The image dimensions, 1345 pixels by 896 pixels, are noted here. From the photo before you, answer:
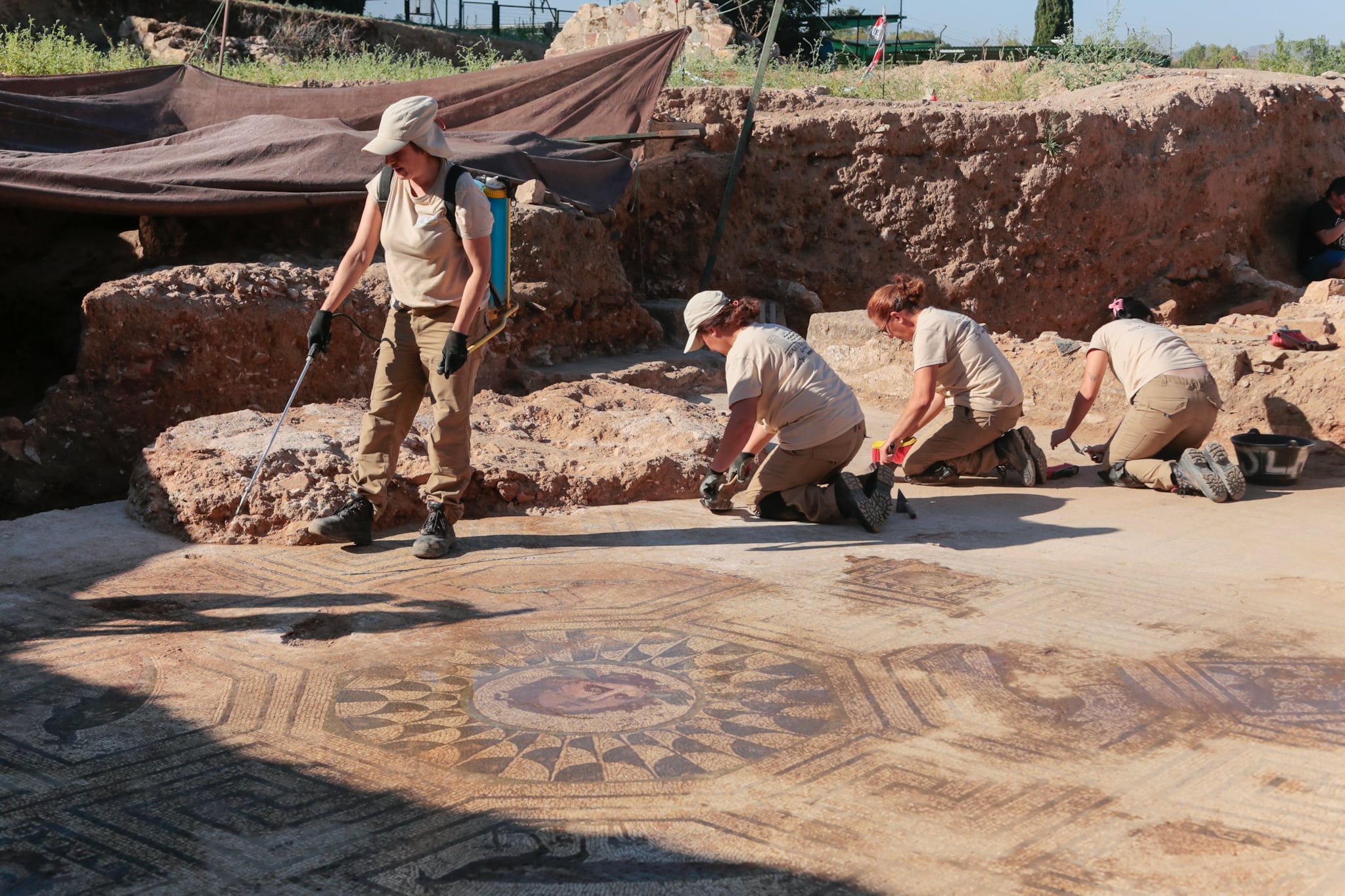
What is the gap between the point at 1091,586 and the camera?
475 centimetres

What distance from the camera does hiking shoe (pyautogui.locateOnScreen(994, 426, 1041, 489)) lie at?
22.1 feet

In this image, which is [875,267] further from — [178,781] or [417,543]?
[178,781]

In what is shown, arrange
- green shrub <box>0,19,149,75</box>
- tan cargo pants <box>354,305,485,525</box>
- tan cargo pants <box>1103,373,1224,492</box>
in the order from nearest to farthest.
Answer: tan cargo pants <box>354,305,485,525</box> → tan cargo pants <box>1103,373,1224,492</box> → green shrub <box>0,19,149,75</box>

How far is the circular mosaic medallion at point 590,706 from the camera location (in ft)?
10.4

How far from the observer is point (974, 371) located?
261 inches

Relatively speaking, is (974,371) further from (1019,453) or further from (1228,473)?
(1228,473)

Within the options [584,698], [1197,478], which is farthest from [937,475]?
[584,698]

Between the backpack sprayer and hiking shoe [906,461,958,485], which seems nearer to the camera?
the backpack sprayer

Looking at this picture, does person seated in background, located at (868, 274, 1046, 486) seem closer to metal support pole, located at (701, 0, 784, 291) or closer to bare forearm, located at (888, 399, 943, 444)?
bare forearm, located at (888, 399, 943, 444)

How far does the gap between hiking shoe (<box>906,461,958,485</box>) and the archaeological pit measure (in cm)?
14

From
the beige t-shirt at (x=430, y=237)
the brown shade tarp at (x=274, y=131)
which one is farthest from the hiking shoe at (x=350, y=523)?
the brown shade tarp at (x=274, y=131)

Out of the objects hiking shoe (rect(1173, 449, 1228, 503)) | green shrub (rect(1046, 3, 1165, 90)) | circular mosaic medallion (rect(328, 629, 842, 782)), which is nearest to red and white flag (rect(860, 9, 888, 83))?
green shrub (rect(1046, 3, 1165, 90))

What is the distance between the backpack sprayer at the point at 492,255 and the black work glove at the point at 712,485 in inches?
45.8

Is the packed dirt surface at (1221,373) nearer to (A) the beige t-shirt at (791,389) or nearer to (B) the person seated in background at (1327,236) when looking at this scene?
(A) the beige t-shirt at (791,389)
